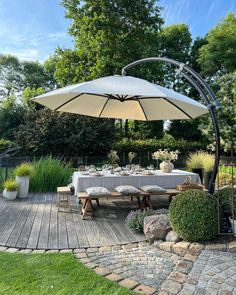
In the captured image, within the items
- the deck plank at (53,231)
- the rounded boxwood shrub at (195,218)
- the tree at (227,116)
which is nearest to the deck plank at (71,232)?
the deck plank at (53,231)

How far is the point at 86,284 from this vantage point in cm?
301

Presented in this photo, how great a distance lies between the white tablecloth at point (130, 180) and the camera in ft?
20.5

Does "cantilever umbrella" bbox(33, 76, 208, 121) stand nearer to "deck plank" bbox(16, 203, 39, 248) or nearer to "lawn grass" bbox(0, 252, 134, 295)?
"deck plank" bbox(16, 203, 39, 248)

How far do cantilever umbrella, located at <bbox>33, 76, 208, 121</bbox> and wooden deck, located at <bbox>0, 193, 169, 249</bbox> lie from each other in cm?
227

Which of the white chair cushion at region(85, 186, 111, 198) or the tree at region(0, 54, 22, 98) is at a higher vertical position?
the tree at region(0, 54, 22, 98)

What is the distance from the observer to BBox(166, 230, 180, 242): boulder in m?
4.17

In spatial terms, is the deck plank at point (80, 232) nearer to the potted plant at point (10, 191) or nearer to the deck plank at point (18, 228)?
the deck plank at point (18, 228)

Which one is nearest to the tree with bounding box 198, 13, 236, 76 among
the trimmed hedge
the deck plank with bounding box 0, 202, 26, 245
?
the trimmed hedge

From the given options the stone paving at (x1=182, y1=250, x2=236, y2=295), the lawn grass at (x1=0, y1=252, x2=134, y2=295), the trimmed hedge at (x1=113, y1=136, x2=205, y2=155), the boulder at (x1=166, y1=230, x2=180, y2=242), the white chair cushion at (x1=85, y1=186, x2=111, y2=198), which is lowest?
the lawn grass at (x1=0, y1=252, x2=134, y2=295)

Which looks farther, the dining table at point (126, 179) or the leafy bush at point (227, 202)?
the dining table at point (126, 179)

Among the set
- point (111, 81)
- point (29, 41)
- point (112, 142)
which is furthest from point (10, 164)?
point (29, 41)

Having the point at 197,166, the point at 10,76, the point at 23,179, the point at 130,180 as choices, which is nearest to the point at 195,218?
the point at 130,180

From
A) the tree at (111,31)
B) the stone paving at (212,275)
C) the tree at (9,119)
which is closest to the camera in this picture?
the stone paving at (212,275)

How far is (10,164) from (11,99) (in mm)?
11340
